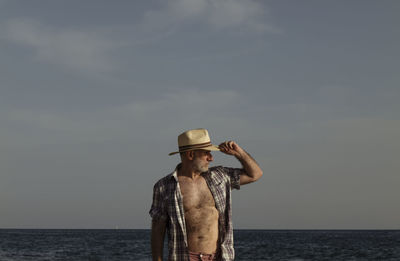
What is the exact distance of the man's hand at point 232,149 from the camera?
18.3 feet

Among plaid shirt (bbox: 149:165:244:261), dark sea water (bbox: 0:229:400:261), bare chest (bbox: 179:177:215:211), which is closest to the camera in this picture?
plaid shirt (bbox: 149:165:244:261)

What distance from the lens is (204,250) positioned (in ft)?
18.1

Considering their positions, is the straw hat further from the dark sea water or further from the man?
the dark sea water

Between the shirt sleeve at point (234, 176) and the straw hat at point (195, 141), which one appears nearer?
the straw hat at point (195, 141)

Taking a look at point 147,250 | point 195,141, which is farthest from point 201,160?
point 147,250

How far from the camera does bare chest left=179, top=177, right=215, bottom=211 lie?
18.3 ft

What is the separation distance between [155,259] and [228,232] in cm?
73

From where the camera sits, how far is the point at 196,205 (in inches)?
220

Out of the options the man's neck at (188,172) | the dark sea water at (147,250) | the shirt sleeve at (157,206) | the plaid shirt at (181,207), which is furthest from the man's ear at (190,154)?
the dark sea water at (147,250)

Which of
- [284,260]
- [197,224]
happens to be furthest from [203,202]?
[284,260]

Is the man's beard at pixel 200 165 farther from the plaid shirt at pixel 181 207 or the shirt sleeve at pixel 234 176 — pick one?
the shirt sleeve at pixel 234 176

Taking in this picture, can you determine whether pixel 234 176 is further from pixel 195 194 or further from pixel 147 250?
pixel 147 250

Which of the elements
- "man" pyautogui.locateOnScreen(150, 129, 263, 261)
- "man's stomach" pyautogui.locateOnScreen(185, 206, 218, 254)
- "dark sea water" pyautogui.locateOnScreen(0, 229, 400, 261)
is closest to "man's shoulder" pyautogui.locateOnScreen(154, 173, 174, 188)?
"man" pyautogui.locateOnScreen(150, 129, 263, 261)

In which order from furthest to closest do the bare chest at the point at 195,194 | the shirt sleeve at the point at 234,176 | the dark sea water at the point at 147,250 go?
the dark sea water at the point at 147,250, the shirt sleeve at the point at 234,176, the bare chest at the point at 195,194
